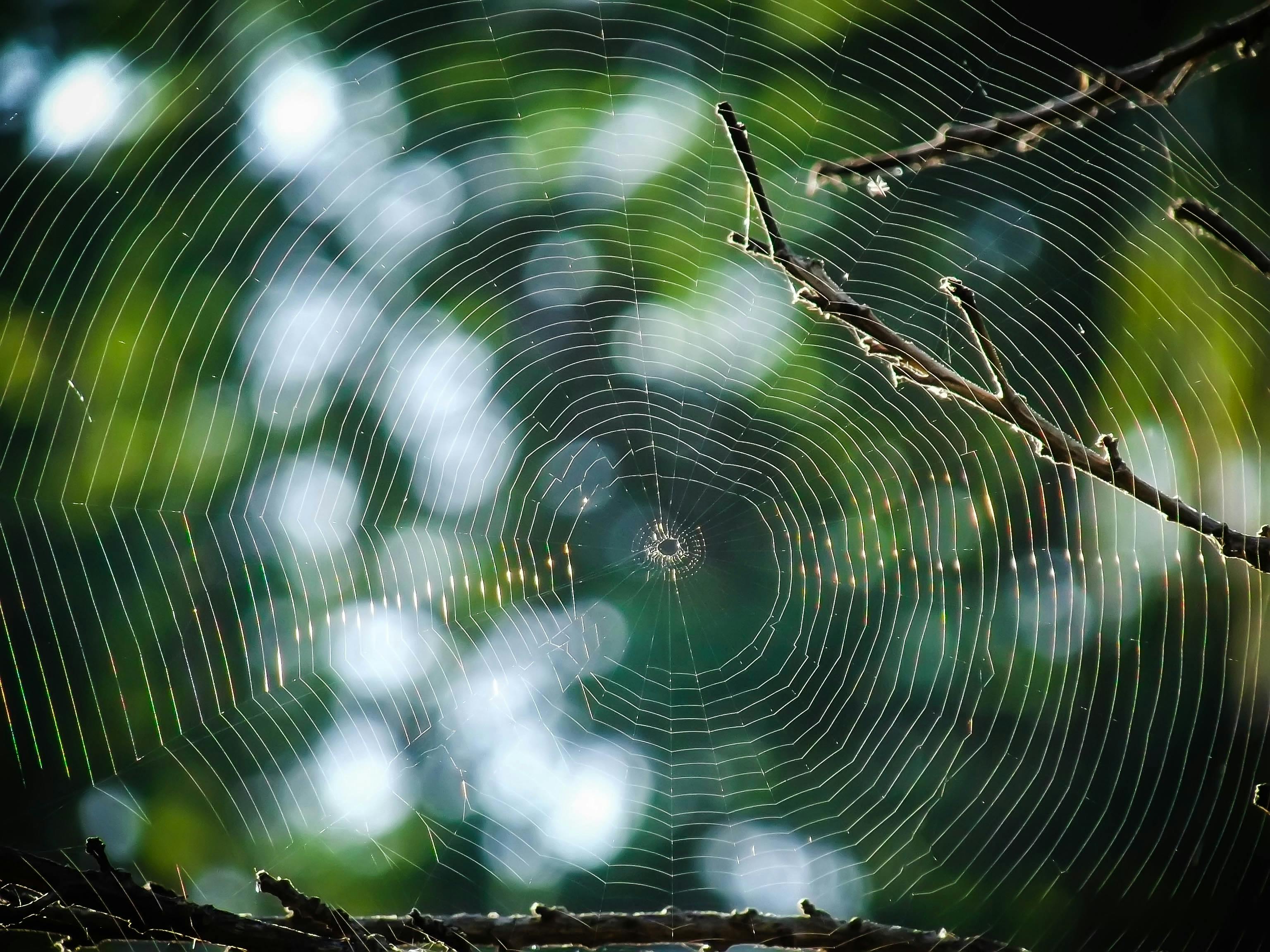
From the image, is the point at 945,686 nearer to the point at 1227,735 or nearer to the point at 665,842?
the point at 1227,735

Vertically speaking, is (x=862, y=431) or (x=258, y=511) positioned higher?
(x=862, y=431)

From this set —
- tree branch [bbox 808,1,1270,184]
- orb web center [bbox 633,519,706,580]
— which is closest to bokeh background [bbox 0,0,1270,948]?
orb web center [bbox 633,519,706,580]

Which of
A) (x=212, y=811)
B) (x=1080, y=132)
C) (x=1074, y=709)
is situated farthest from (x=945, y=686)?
(x=212, y=811)

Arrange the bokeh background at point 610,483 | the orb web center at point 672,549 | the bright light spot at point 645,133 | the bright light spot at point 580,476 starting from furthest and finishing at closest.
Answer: the bright light spot at point 580,476 < the bright light spot at point 645,133 < the orb web center at point 672,549 < the bokeh background at point 610,483

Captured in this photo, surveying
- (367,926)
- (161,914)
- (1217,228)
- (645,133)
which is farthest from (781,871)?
(1217,228)

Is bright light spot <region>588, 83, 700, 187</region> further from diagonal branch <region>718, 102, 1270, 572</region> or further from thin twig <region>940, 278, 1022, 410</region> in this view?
thin twig <region>940, 278, 1022, 410</region>

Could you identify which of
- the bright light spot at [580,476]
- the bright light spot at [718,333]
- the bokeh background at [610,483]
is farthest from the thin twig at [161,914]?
the bright light spot at [580,476]

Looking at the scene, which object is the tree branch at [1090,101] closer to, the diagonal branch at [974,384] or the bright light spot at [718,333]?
the diagonal branch at [974,384]
